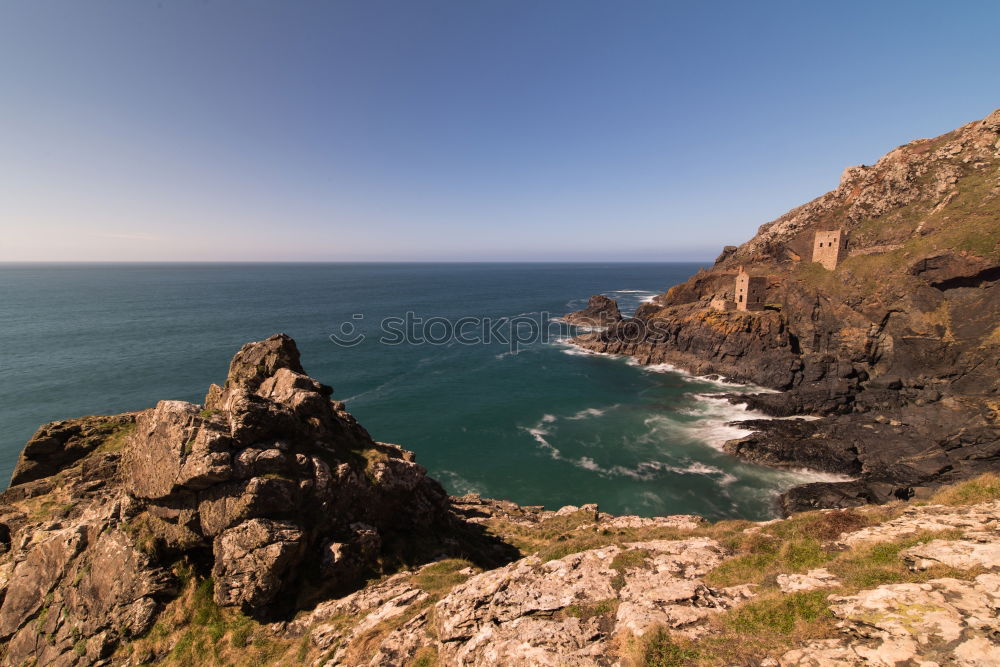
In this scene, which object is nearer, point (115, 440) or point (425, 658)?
point (425, 658)

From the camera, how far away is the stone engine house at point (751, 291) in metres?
72.8

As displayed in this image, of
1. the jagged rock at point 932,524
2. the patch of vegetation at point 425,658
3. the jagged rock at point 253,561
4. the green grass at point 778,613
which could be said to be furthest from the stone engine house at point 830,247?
the jagged rock at point 253,561

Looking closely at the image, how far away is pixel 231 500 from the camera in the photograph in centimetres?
1429

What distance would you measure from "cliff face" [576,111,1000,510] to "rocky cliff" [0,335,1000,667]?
90.2 ft

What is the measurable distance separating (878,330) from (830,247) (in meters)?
24.6

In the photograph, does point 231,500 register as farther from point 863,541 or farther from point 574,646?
point 863,541

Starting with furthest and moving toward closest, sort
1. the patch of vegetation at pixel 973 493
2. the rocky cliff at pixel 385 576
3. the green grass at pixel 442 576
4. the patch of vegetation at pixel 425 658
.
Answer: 1. the green grass at pixel 442 576
2. the patch of vegetation at pixel 973 493
3. the patch of vegetation at pixel 425 658
4. the rocky cliff at pixel 385 576

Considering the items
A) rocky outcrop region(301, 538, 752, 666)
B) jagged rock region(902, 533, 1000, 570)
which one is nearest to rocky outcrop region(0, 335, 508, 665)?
rocky outcrop region(301, 538, 752, 666)

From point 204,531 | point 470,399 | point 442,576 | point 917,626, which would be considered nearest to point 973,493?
point 917,626

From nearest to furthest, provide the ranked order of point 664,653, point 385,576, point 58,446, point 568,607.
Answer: point 664,653 < point 568,607 < point 385,576 < point 58,446

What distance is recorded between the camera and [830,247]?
2928 inches
